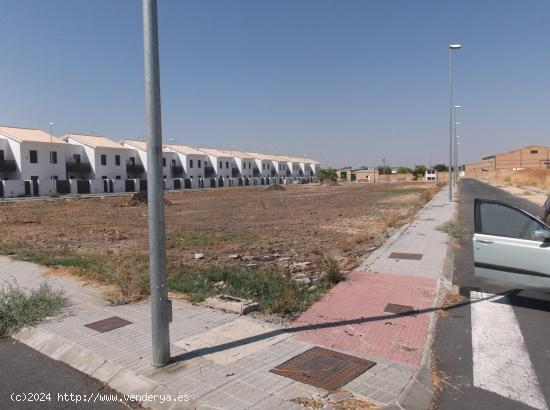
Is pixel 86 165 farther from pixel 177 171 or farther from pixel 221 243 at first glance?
pixel 221 243

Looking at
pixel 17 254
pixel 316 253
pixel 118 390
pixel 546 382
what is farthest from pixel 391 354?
pixel 17 254

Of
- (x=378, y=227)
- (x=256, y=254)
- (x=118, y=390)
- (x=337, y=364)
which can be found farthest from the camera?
(x=378, y=227)

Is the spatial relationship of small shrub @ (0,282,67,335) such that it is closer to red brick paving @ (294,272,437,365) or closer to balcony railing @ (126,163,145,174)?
red brick paving @ (294,272,437,365)

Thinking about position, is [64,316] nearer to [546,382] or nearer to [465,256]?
[546,382]

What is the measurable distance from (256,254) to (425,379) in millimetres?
8014

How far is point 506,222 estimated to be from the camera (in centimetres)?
654

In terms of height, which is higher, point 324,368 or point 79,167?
point 79,167

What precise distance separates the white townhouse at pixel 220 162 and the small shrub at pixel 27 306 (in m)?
88.9

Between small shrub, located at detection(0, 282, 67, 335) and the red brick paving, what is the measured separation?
143 inches

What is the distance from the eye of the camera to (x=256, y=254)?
39.8 ft

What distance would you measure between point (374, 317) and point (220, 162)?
309 ft

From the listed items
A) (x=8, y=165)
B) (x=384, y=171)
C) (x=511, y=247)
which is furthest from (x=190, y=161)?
(x=511, y=247)

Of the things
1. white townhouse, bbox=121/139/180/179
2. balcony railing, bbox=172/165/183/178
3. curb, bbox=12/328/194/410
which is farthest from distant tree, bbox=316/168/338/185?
curb, bbox=12/328/194/410

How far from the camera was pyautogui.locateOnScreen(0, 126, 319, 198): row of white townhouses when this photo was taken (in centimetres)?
5516
